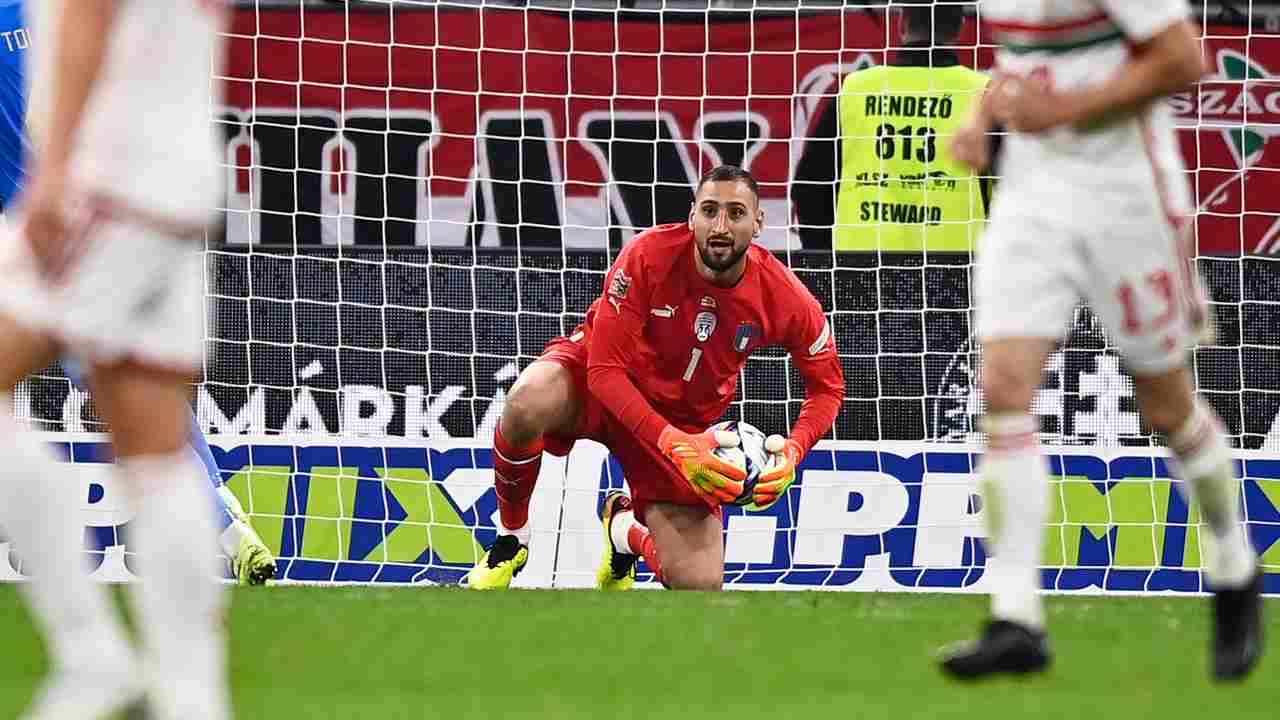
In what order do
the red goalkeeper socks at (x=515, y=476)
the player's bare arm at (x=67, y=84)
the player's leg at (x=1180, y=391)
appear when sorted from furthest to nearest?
1. the red goalkeeper socks at (x=515, y=476)
2. the player's leg at (x=1180, y=391)
3. the player's bare arm at (x=67, y=84)

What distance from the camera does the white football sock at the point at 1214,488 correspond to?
3.98 m

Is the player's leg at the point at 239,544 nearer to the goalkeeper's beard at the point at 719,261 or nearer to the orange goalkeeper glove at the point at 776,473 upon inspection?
the orange goalkeeper glove at the point at 776,473

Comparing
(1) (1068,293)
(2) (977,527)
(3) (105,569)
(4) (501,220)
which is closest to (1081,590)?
(2) (977,527)

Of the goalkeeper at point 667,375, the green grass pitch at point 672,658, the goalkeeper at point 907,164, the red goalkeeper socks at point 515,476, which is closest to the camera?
the green grass pitch at point 672,658

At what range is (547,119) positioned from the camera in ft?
29.3

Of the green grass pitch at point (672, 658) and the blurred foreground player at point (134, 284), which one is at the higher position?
the blurred foreground player at point (134, 284)

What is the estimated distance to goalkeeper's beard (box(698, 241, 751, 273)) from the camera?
22.4ft

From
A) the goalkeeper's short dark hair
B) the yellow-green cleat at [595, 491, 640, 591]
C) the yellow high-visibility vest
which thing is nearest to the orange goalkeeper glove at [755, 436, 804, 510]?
the yellow-green cleat at [595, 491, 640, 591]

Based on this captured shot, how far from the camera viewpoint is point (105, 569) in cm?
812

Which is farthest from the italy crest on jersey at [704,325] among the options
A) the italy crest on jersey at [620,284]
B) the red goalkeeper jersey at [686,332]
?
the italy crest on jersey at [620,284]

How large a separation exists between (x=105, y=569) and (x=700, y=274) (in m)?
2.80

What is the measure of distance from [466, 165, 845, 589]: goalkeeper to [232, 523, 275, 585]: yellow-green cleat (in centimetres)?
84

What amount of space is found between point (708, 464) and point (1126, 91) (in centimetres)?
293

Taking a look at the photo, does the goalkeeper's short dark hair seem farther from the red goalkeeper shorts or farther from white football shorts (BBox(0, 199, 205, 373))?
white football shorts (BBox(0, 199, 205, 373))
